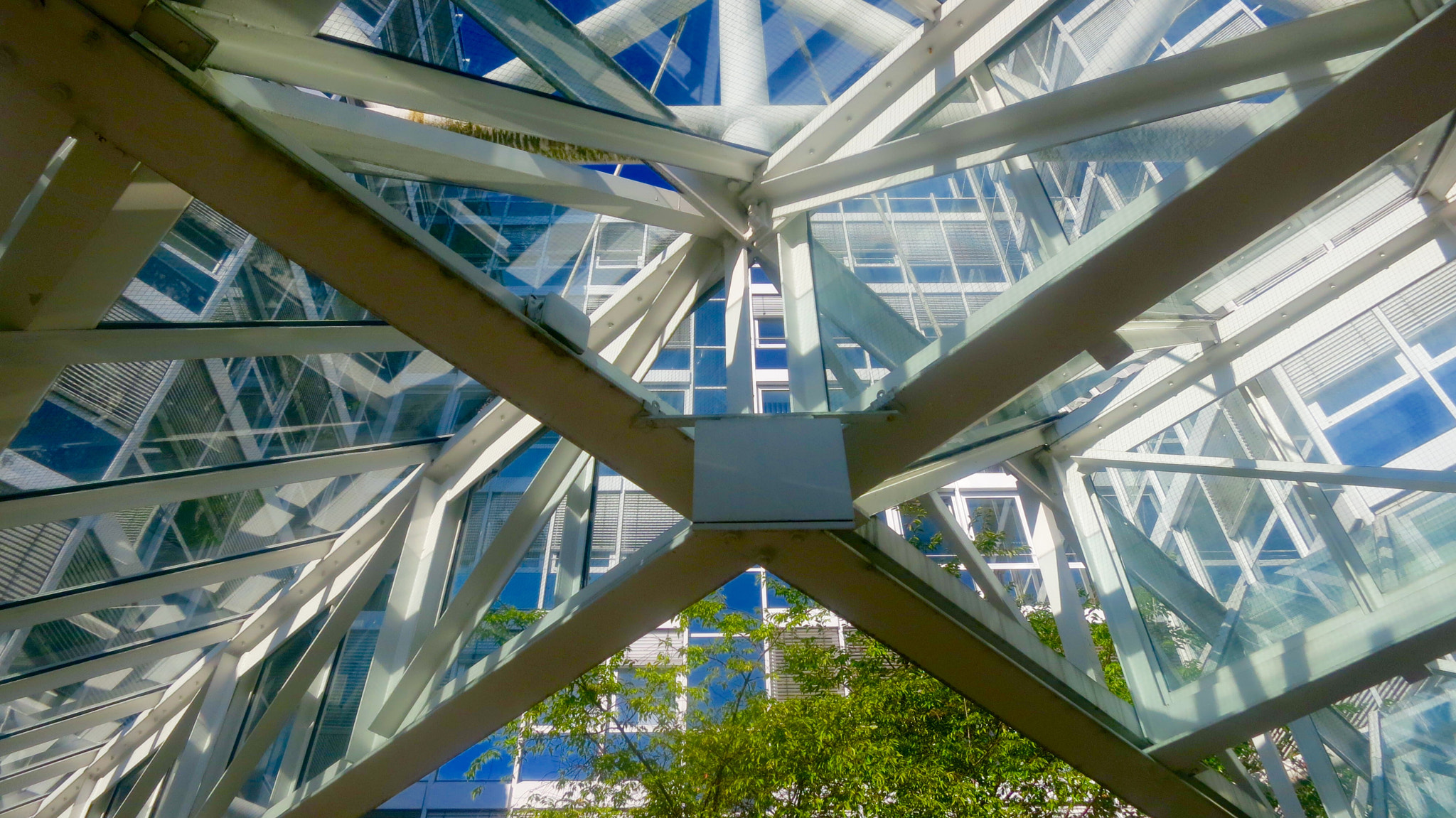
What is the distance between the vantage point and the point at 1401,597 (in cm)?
334

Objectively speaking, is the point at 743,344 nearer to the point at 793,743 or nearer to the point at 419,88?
the point at 419,88

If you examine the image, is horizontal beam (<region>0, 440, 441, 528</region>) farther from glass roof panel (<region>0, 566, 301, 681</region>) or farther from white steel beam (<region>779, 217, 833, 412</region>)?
white steel beam (<region>779, 217, 833, 412</region>)

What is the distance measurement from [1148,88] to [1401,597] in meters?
2.54

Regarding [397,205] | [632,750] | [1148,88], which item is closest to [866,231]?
[1148,88]

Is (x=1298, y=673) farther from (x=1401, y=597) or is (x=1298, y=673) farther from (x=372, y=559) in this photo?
(x=372, y=559)

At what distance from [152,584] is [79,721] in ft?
10.7

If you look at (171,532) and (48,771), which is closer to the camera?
(171,532)

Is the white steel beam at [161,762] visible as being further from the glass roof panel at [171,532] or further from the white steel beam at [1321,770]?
the white steel beam at [1321,770]

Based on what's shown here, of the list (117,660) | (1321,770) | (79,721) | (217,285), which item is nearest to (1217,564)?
(1321,770)

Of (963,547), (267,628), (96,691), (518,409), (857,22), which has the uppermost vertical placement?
(857,22)

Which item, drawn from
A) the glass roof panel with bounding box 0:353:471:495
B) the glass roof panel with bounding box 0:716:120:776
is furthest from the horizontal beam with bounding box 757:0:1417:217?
the glass roof panel with bounding box 0:716:120:776

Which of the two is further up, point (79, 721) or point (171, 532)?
point (171, 532)

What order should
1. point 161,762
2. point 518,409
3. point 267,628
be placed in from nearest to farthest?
point 518,409 < point 267,628 < point 161,762

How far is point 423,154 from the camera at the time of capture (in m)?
2.72
